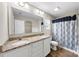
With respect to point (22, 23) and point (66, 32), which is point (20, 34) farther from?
point (66, 32)

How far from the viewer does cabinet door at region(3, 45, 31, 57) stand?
1383 millimetres

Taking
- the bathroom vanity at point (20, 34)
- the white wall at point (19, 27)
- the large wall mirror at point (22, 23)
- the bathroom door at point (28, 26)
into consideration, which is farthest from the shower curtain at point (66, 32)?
the white wall at point (19, 27)


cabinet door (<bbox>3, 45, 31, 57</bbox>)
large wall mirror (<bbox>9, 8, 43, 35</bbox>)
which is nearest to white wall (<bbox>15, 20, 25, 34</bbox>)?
large wall mirror (<bbox>9, 8, 43, 35</bbox>)

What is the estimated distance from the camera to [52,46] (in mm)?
4129

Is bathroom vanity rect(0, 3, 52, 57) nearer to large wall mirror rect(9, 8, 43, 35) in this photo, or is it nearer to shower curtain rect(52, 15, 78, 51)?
large wall mirror rect(9, 8, 43, 35)

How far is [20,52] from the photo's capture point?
167 cm

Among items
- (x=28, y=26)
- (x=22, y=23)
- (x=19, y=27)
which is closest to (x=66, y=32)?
(x=28, y=26)

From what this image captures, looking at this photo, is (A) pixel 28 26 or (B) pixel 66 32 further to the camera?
(B) pixel 66 32

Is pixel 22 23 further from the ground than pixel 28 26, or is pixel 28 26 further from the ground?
pixel 22 23

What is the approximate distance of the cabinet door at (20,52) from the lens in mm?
1383

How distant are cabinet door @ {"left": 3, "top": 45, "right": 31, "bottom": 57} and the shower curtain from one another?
2501mm

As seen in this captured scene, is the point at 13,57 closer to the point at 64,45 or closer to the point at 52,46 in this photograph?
the point at 52,46

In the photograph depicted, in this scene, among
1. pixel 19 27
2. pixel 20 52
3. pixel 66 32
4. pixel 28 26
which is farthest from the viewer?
pixel 66 32

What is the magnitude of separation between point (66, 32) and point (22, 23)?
2.35 metres
